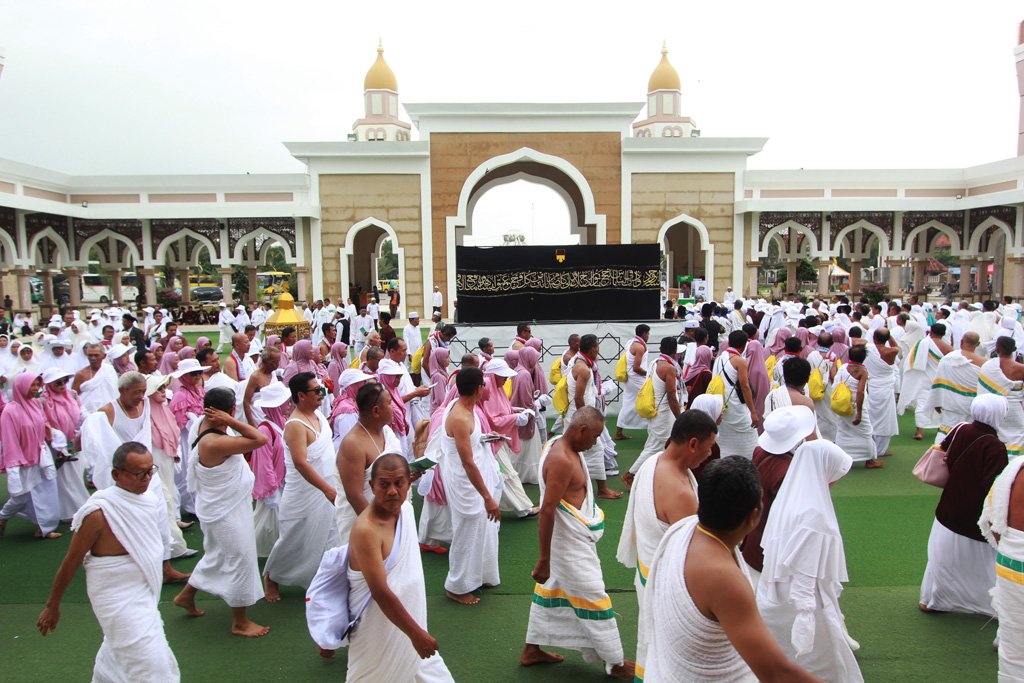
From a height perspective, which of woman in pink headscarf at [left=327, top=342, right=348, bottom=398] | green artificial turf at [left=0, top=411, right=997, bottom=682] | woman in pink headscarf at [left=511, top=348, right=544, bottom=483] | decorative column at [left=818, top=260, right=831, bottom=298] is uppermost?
decorative column at [left=818, top=260, right=831, bottom=298]

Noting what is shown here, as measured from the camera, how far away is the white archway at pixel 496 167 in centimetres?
2209

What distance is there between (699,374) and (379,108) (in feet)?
86.7

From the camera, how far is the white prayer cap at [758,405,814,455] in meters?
3.18

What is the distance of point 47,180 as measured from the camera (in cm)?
2034

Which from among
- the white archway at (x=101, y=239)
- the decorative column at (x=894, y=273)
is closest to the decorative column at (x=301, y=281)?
the white archway at (x=101, y=239)

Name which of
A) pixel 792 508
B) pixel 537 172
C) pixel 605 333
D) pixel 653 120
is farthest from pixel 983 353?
pixel 653 120

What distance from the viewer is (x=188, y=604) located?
160 inches

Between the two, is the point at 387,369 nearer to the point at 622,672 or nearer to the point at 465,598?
the point at 465,598

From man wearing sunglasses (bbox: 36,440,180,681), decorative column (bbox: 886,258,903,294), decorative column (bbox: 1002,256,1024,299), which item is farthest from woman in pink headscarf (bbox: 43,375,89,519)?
decorative column (bbox: 1002,256,1024,299)

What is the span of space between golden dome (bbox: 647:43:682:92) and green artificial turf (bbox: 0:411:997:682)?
27766 millimetres

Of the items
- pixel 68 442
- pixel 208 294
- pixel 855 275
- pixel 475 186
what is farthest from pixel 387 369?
pixel 208 294

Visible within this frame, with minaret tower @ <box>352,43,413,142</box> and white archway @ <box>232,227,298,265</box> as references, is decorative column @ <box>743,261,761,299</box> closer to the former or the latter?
white archway @ <box>232,227,298,265</box>

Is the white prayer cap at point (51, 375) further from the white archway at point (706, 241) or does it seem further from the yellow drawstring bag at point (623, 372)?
the white archway at point (706, 241)

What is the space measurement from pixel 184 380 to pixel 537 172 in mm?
19731
